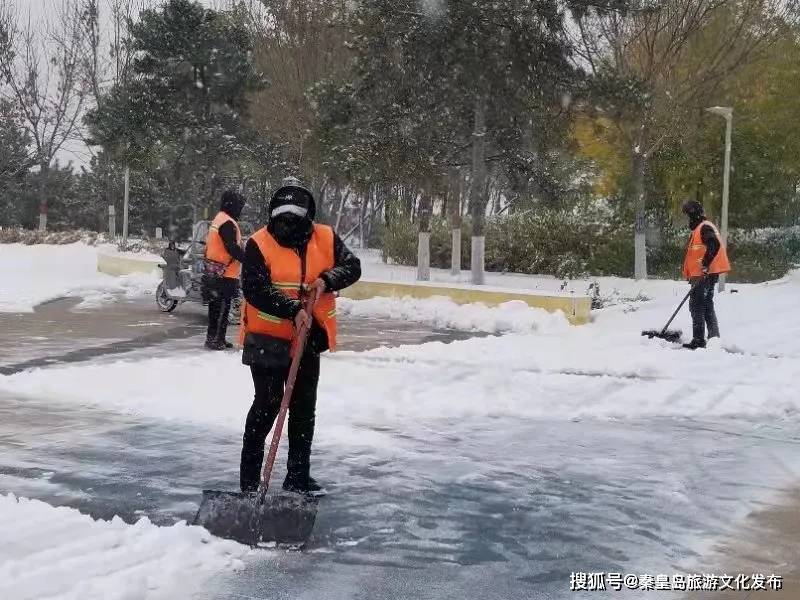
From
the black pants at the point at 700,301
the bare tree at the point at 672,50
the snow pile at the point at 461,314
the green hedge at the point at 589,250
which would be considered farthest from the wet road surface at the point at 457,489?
the green hedge at the point at 589,250

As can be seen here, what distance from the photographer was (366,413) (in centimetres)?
751

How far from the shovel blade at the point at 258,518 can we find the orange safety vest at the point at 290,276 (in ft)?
2.75

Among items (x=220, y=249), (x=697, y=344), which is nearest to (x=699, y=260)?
(x=697, y=344)

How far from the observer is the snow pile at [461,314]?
1474cm

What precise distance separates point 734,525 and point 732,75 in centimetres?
2204

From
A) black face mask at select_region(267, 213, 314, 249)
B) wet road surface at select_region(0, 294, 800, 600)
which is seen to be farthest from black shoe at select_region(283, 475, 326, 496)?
black face mask at select_region(267, 213, 314, 249)

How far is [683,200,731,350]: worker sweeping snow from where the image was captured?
11.2 m

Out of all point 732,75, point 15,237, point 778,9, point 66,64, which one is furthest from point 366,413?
point 66,64

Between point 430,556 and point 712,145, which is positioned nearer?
point 430,556

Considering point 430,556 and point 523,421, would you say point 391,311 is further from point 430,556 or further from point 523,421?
point 430,556

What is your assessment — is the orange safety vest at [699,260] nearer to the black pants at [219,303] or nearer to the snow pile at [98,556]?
the black pants at [219,303]

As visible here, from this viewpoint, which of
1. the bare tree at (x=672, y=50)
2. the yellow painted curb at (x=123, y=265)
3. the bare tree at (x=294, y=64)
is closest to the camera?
the bare tree at (x=672, y=50)

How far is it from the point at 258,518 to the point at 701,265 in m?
8.31

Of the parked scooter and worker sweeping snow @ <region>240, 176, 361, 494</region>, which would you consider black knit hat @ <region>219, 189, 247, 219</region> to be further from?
worker sweeping snow @ <region>240, 176, 361, 494</region>
